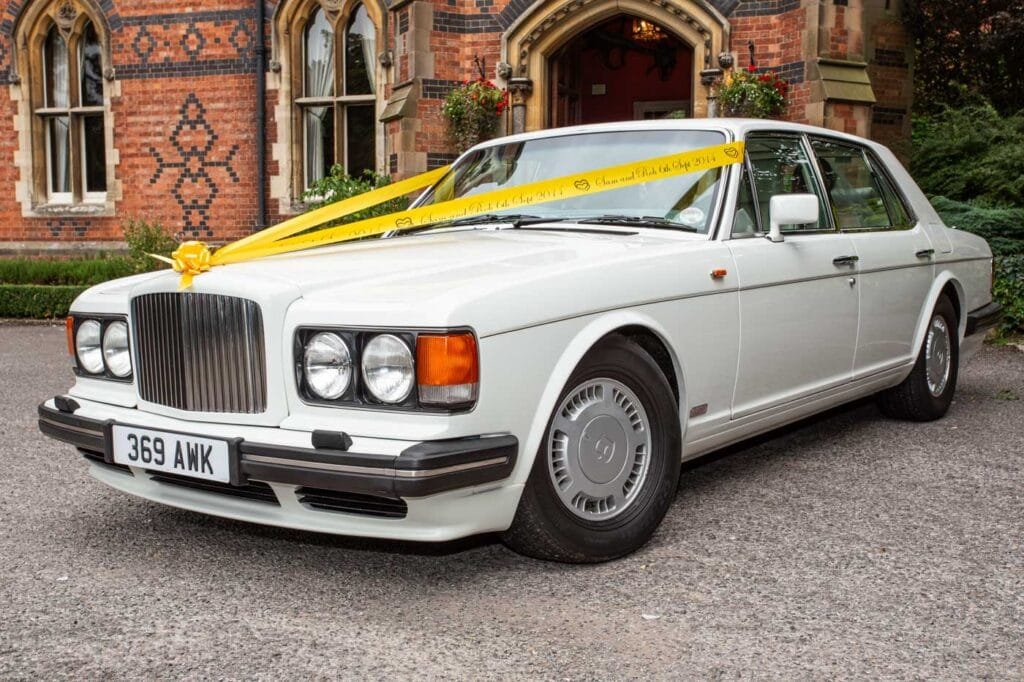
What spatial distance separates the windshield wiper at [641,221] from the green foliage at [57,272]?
11.0 metres

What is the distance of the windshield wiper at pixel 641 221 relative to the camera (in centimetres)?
441

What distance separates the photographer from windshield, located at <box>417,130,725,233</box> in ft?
14.7

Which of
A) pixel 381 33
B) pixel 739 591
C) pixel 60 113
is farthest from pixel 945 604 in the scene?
pixel 60 113

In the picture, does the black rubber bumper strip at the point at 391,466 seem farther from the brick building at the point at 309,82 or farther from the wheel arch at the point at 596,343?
the brick building at the point at 309,82

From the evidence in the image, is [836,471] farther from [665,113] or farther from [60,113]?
[60,113]

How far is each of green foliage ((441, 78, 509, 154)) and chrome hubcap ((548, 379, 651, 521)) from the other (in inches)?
369

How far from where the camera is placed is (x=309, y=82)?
15648 millimetres

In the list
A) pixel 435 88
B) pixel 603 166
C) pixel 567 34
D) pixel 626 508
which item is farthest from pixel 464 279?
pixel 567 34

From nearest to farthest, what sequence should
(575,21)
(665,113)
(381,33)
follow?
(575,21) < (381,33) < (665,113)

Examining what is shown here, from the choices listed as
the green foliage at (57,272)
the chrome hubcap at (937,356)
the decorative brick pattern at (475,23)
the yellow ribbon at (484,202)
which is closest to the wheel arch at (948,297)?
the chrome hubcap at (937,356)

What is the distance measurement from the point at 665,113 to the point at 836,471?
43.1 feet

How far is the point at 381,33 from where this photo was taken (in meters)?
14.9

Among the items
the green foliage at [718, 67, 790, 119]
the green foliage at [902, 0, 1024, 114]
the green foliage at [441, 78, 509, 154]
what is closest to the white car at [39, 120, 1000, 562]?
the green foliage at [718, 67, 790, 119]

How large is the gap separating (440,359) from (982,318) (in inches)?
175
